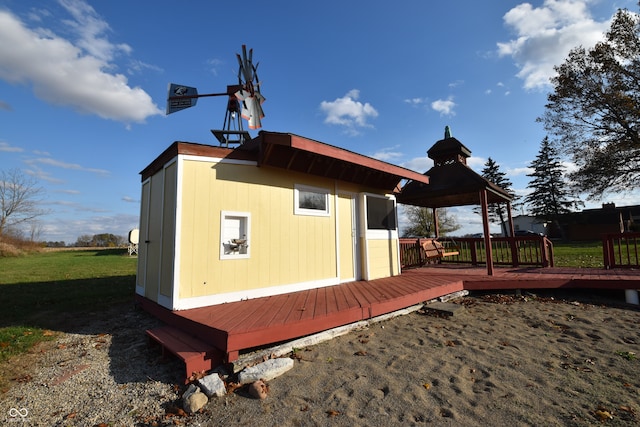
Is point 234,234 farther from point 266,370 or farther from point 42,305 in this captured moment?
point 42,305

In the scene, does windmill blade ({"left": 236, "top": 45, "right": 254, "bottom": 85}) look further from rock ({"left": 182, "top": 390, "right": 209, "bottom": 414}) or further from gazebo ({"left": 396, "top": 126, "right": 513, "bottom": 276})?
rock ({"left": 182, "top": 390, "right": 209, "bottom": 414})

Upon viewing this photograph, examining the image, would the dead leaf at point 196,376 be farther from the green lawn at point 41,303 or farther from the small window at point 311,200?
the small window at point 311,200

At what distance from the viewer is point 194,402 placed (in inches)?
96.7

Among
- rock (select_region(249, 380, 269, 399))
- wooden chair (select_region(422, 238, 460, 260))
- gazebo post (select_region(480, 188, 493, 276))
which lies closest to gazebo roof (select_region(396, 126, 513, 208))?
gazebo post (select_region(480, 188, 493, 276))

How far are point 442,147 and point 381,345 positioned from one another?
748 centimetres

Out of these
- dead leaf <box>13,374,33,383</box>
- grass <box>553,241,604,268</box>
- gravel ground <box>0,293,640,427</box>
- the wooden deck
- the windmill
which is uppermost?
the windmill

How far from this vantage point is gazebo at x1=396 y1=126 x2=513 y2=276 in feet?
24.0

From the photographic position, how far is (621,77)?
1539 centimetres

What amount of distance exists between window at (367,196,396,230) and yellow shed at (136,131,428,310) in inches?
8.2

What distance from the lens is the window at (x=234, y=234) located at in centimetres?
477

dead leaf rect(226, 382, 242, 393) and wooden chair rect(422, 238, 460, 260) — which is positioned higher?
wooden chair rect(422, 238, 460, 260)

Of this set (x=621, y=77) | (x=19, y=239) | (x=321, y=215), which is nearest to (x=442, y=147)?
(x=321, y=215)

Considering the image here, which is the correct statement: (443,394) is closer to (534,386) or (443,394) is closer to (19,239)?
(534,386)

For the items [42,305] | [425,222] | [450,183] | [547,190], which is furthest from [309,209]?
[547,190]
